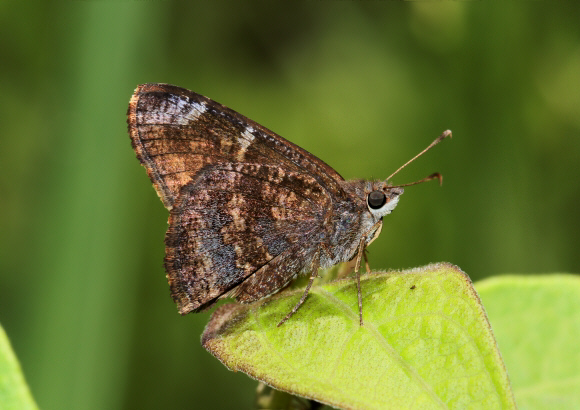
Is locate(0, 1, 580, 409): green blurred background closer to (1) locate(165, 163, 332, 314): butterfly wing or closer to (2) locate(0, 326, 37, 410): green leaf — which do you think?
(1) locate(165, 163, 332, 314): butterfly wing

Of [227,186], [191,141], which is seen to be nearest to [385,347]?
[227,186]

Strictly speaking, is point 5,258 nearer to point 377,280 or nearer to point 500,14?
point 377,280

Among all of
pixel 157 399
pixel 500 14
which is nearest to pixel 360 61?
pixel 500 14

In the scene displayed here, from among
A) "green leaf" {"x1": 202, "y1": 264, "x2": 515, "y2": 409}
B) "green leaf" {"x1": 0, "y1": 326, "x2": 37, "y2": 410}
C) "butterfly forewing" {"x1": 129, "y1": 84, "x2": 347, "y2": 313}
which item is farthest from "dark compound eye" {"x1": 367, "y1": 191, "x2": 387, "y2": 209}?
"green leaf" {"x1": 0, "y1": 326, "x2": 37, "y2": 410}

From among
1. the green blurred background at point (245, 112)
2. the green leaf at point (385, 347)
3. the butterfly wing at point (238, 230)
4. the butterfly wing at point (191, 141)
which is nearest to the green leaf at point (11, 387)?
the green leaf at point (385, 347)

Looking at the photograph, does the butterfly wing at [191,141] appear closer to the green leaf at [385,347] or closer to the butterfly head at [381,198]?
the butterfly head at [381,198]

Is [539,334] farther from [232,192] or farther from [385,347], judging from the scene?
[232,192]
